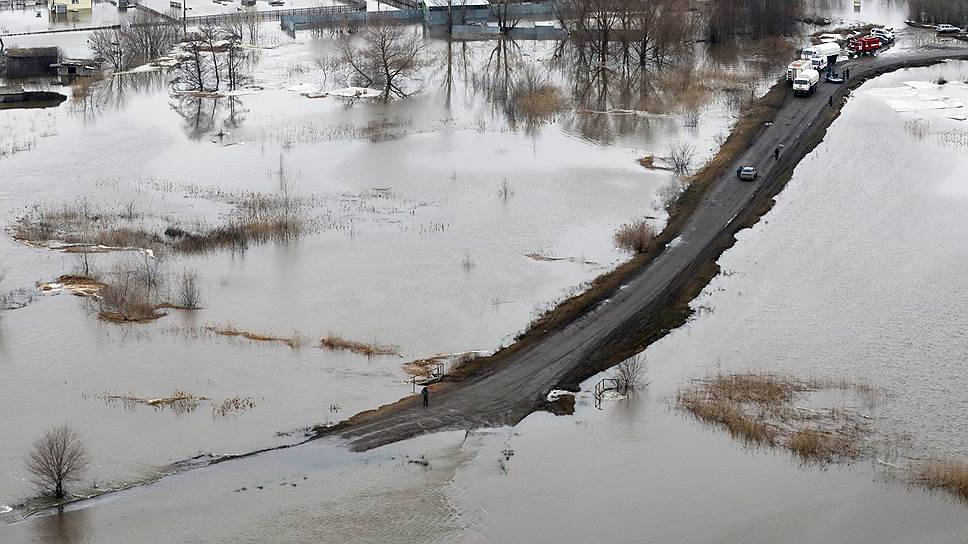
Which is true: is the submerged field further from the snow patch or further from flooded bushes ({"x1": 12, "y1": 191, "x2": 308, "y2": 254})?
the snow patch

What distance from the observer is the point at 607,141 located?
151 ft

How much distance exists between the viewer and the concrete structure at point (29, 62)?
58.2m

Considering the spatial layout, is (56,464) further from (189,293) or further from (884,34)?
(884,34)

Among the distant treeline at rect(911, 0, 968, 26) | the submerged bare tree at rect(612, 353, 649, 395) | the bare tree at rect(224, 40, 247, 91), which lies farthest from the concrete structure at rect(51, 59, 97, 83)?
the distant treeline at rect(911, 0, 968, 26)

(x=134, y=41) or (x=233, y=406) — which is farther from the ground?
(x=134, y=41)

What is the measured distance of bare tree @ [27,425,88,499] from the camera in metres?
21.5

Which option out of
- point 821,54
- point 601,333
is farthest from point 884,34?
point 601,333

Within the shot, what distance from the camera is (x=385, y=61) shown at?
55.0 m

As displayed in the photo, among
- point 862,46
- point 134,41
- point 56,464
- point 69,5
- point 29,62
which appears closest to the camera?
point 56,464

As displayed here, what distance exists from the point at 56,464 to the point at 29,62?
42.6m

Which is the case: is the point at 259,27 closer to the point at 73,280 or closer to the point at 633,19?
the point at 633,19

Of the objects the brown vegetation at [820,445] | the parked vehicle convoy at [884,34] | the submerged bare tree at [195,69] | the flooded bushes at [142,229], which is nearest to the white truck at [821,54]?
the parked vehicle convoy at [884,34]

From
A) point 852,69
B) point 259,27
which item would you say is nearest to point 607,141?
point 852,69

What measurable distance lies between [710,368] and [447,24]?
47271 millimetres
